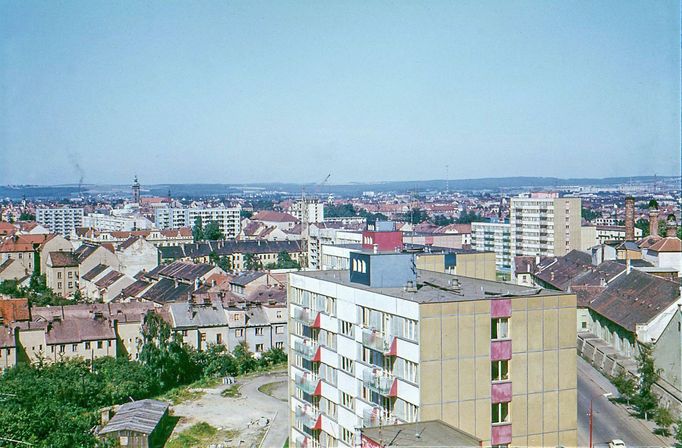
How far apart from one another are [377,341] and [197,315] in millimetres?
17055

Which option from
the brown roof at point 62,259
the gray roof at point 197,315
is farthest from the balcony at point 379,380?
the brown roof at point 62,259

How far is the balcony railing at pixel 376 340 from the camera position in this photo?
14172 millimetres

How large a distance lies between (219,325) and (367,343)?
54.0ft

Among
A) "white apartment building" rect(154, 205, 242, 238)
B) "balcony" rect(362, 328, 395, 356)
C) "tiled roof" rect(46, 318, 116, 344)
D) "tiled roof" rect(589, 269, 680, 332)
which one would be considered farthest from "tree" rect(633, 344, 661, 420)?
"white apartment building" rect(154, 205, 242, 238)

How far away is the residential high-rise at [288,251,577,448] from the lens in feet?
43.4

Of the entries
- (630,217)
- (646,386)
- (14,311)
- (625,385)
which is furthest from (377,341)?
(630,217)

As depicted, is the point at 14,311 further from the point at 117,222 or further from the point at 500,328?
the point at 117,222

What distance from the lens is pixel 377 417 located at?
14422 mm

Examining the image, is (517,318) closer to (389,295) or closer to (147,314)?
(389,295)

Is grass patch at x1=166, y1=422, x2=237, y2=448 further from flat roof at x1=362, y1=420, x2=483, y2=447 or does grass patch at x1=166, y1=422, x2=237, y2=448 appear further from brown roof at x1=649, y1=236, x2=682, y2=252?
brown roof at x1=649, y1=236, x2=682, y2=252

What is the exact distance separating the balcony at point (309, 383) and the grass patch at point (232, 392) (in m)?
9.22

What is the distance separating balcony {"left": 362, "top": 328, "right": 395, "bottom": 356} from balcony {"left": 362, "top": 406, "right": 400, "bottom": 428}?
110cm

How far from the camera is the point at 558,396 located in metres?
13.9

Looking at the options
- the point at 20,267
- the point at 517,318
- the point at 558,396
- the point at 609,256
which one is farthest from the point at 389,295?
the point at 20,267
